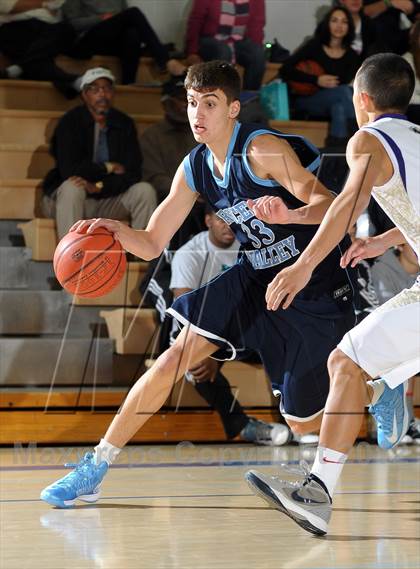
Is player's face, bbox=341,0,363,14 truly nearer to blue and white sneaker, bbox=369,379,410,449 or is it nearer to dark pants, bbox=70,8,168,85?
dark pants, bbox=70,8,168,85

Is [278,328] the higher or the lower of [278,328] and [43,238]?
the higher

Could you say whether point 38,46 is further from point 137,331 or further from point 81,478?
point 81,478

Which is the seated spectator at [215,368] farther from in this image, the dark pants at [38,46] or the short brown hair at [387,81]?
the short brown hair at [387,81]

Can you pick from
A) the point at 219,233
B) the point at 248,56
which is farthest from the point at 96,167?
the point at 248,56

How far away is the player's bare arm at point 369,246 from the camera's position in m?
3.18

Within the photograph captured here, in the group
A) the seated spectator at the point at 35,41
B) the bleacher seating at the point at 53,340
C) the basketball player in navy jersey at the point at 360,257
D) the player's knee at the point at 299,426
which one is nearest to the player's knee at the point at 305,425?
the player's knee at the point at 299,426

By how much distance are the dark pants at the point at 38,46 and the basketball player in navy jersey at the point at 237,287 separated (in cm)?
374

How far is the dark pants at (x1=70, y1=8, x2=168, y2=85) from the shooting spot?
7.45 m

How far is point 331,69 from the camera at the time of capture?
24.5ft

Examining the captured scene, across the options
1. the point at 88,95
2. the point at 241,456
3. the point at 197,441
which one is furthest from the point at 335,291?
the point at 88,95

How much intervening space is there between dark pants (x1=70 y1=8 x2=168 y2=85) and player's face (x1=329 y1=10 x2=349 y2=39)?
122 cm

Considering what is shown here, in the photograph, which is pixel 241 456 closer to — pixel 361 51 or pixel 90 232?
pixel 90 232

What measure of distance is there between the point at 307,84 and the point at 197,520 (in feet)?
14.9

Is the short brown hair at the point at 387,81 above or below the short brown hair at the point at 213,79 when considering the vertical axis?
above
